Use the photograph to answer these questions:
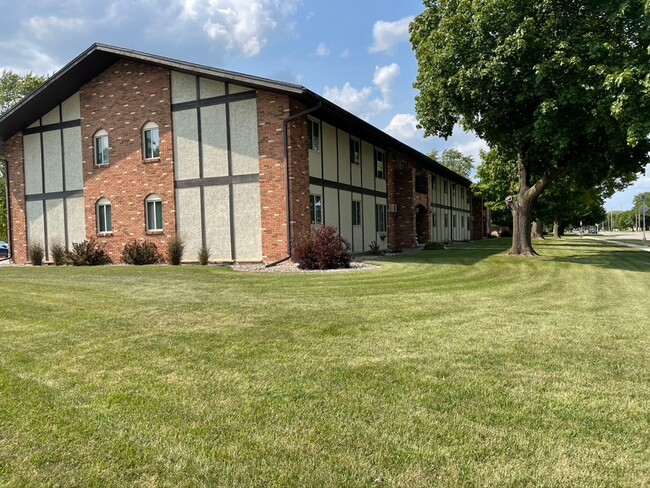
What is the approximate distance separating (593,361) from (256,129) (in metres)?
13.3

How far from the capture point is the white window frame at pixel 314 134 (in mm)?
17016

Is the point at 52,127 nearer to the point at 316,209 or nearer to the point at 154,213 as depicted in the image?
the point at 154,213

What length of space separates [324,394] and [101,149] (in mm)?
18405

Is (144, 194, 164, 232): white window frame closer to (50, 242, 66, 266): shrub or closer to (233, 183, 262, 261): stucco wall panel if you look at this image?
(233, 183, 262, 261): stucco wall panel

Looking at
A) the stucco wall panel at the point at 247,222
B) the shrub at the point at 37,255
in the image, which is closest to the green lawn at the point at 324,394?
the stucco wall panel at the point at 247,222

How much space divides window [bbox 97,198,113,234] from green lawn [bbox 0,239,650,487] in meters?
12.1

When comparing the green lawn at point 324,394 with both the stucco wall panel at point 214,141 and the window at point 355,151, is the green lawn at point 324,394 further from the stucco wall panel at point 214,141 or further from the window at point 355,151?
the window at point 355,151

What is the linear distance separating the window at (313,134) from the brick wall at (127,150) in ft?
17.0

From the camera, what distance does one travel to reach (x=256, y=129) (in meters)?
15.7

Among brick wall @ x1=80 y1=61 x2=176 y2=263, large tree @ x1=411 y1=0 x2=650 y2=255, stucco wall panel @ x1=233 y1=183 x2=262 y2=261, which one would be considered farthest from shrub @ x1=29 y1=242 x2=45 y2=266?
large tree @ x1=411 y1=0 x2=650 y2=255

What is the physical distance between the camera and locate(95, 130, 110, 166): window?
60.9 ft

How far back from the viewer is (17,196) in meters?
20.5

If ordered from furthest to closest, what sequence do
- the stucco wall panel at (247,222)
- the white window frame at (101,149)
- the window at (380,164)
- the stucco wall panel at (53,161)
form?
the window at (380,164)
the stucco wall panel at (53,161)
the white window frame at (101,149)
the stucco wall panel at (247,222)

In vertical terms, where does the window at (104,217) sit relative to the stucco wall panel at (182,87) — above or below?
below
